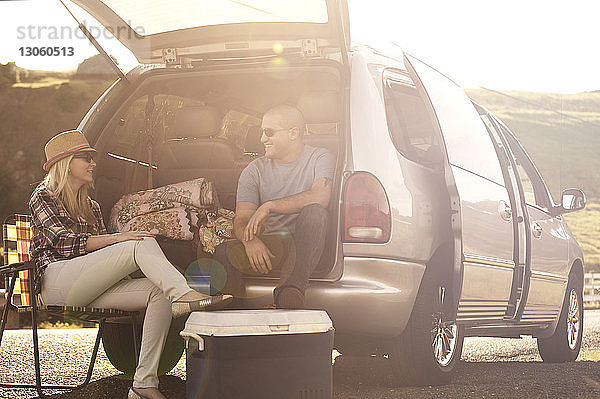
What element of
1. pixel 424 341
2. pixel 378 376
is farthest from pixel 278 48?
pixel 378 376

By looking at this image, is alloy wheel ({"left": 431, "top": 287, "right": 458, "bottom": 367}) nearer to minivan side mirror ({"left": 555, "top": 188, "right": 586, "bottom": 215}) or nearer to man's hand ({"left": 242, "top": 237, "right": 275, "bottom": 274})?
man's hand ({"left": 242, "top": 237, "right": 275, "bottom": 274})

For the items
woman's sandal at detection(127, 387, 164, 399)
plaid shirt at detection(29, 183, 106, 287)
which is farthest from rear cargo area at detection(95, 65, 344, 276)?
woman's sandal at detection(127, 387, 164, 399)

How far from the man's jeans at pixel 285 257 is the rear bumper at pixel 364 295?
0.10 meters

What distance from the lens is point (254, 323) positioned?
4137 mm

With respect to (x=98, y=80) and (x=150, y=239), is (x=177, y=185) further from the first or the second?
(x=98, y=80)

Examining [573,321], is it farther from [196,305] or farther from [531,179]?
[196,305]

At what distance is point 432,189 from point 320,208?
0.94m

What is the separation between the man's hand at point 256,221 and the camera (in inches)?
203

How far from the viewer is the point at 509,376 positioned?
6781mm

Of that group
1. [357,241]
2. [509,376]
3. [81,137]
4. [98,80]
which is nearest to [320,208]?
[357,241]

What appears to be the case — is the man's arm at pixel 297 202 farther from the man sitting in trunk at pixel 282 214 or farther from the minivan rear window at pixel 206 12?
the minivan rear window at pixel 206 12

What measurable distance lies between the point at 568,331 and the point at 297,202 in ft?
13.0

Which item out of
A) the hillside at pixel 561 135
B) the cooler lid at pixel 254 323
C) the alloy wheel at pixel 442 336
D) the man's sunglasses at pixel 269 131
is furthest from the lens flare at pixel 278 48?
the hillside at pixel 561 135

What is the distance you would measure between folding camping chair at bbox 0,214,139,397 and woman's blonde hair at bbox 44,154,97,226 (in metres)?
0.37
